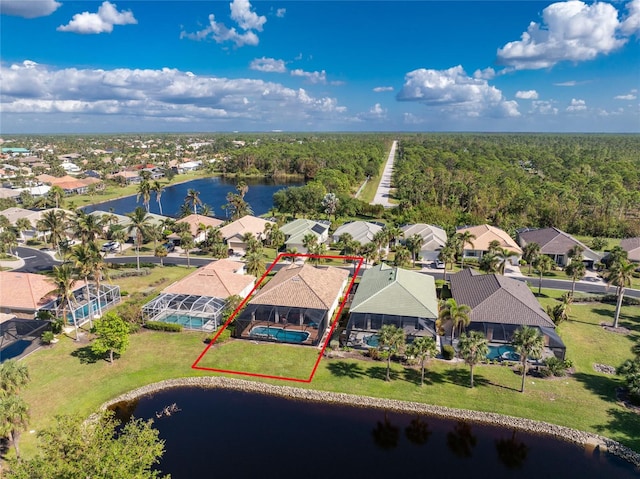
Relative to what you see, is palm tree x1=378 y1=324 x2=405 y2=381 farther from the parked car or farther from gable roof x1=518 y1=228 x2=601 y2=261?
the parked car

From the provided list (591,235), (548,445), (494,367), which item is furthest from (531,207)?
(548,445)

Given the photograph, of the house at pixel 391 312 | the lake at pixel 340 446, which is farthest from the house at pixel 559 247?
the lake at pixel 340 446

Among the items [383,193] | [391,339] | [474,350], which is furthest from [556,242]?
[383,193]

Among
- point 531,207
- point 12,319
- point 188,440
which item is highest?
point 531,207

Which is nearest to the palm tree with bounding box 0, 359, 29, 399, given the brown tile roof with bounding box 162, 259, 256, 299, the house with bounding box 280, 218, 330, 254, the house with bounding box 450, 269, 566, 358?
the brown tile roof with bounding box 162, 259, 256, 299

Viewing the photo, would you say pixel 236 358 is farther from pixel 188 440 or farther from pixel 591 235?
pixel 591 235

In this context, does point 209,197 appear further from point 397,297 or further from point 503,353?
point 503,353
